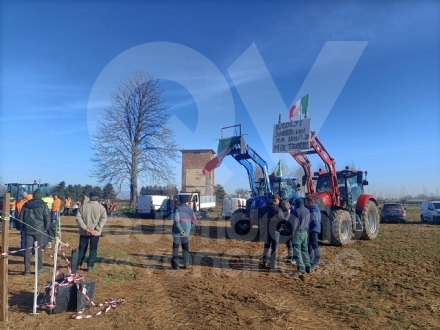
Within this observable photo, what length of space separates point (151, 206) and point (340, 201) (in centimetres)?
1850

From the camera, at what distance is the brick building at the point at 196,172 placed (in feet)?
137

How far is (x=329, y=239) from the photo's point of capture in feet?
38.6

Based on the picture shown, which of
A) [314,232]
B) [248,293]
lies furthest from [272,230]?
[248,293]

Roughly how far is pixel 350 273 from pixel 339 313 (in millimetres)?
2861

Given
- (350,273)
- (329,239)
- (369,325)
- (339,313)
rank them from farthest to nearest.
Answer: (329,239), (350,273), (339,313), (369,325)

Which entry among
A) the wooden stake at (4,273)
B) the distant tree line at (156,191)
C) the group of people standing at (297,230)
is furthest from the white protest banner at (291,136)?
the distant tree line at (156,191)

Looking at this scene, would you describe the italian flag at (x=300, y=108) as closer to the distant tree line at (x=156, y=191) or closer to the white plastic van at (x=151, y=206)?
the white plastic van at (x=151, y=206)

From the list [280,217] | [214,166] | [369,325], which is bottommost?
[369,325]

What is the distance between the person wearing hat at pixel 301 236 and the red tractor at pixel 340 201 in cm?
376

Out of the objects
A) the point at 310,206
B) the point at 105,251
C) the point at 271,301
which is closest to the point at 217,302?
the point at 271,301

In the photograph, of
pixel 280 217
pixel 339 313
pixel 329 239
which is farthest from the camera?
pixel 329 239

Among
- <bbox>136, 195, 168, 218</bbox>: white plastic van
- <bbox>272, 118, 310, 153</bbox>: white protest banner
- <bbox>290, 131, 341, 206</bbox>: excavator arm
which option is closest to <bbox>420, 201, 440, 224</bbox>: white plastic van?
<bbox>290, 131, 341, 206</bbox>: excavator arm

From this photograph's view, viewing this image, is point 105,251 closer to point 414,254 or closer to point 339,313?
point 339,313

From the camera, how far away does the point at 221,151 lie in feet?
46.5
